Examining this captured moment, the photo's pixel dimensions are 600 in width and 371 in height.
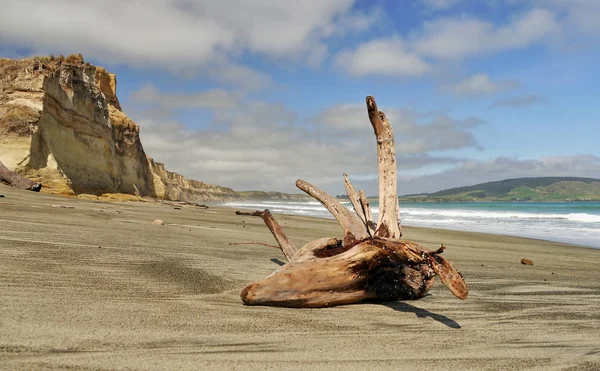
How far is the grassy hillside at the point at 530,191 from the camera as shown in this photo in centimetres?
13100

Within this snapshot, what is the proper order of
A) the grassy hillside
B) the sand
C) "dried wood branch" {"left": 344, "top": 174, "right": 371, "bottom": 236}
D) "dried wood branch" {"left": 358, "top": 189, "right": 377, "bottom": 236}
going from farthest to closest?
the grassy hillside
"dried wood branch" {"left": 344, "top": 174, "right": 371, "bottom": 236}
"dried wood branch" {"left": 358, "top": 189, "right": 377, "bottom": 236}
the sand

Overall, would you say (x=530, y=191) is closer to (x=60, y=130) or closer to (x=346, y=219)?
(x=60, y=130)

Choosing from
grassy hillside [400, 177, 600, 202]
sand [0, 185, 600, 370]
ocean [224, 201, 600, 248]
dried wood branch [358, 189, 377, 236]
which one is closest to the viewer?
sand [0, 185, 600, 370]

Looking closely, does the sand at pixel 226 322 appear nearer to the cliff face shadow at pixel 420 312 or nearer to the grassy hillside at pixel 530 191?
the cliff face shadow at pixel 420 312

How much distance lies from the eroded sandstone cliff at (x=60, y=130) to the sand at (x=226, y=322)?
44.9 feet

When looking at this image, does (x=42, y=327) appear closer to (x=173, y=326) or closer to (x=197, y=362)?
(x=173, y=326)

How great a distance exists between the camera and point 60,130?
799 inches

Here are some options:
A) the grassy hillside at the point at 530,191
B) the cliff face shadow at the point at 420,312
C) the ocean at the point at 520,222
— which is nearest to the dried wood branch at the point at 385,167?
the cliff face shadow at the point at 420,312

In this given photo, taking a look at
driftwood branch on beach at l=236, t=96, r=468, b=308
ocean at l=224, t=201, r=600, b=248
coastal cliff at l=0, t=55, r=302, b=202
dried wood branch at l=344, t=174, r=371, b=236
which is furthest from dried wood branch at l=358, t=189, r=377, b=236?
coastal cliff at l=0, t=55, r=302, b=202

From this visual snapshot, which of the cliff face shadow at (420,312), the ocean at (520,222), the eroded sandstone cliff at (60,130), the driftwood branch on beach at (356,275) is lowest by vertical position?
the ocean at (520,222)

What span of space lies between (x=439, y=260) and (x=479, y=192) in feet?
574

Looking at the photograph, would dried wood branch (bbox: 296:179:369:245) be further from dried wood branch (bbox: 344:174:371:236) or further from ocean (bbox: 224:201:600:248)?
ocean (bbox: 224:201:600:248)

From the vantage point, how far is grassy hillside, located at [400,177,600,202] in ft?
430

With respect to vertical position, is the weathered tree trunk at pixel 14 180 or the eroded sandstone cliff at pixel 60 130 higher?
the eroded sandstone cliff at pixel 60 130
